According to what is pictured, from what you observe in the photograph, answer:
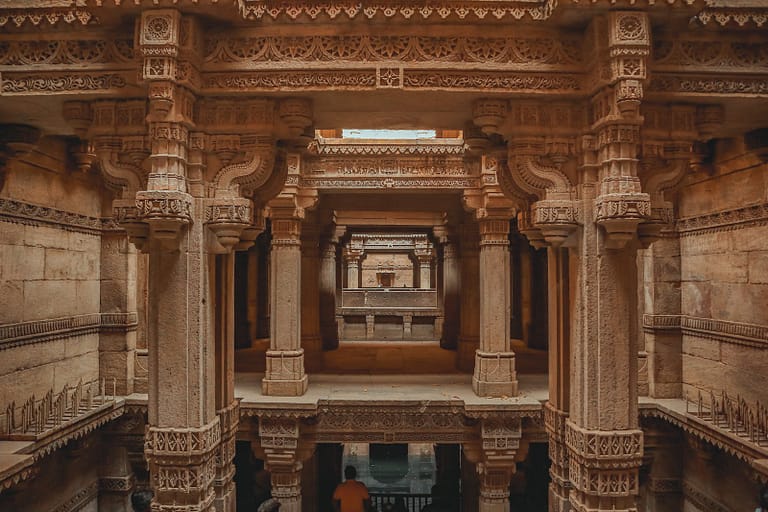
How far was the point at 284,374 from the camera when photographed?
321 inches

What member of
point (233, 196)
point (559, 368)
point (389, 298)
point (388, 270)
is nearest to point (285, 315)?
point (233, 196)

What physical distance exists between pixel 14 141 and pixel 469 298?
775 centimetres

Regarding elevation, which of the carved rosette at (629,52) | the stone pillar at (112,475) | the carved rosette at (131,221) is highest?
the carved rosette at (629,52)

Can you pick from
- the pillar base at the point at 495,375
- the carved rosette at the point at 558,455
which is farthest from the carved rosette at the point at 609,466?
the pillar base at the point at 495,375

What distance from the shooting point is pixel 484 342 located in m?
8.28

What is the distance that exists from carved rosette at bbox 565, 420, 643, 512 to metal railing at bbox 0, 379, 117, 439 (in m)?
5.17

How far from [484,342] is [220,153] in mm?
5273

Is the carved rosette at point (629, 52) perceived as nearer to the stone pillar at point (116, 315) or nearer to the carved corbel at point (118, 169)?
the carved corbel at point (118, 169)

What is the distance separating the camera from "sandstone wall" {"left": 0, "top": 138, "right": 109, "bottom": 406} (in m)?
5.95

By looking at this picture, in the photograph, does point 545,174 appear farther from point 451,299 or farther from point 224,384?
point 451,299

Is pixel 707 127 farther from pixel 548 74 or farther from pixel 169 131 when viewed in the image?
pixel 169 131

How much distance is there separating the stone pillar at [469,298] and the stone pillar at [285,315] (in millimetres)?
3418

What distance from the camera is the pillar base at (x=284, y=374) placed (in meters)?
8.10

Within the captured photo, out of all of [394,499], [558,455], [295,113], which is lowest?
[394,499]
